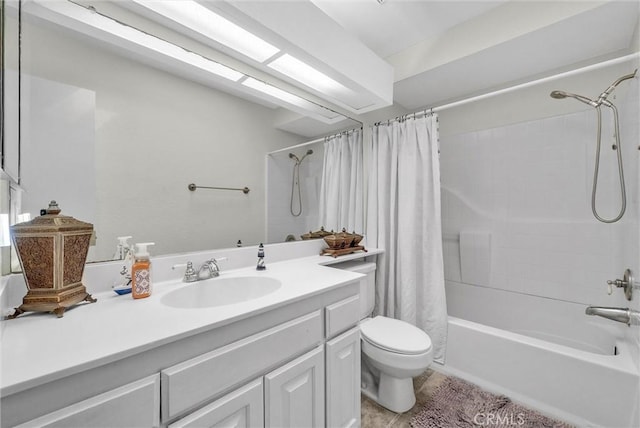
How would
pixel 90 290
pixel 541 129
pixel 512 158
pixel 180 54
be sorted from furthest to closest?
1. pixel 512 158
2. pixel 541 129
3. pixel 180 54
4. pixel 90 290

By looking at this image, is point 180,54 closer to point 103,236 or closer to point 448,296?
point 103,236

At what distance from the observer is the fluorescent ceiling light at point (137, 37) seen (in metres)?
0.95

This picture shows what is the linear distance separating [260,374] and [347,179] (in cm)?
A: 153

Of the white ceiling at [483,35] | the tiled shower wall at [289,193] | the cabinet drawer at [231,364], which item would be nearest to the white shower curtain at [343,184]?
the tiled shower wall at [289,193]

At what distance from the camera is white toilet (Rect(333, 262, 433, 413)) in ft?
4.58

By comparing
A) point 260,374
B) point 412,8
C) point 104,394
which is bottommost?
point 260,374

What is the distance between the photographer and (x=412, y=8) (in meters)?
1.60

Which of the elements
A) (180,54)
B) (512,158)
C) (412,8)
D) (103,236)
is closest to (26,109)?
(103,236)

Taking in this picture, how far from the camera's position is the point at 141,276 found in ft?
3.10

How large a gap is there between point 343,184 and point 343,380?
1334 mm

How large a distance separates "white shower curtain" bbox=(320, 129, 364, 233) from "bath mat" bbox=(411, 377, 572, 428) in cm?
125

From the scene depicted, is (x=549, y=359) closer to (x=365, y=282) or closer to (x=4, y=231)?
(x=365, y=282)

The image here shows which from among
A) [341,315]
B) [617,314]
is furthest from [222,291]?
[617,314]

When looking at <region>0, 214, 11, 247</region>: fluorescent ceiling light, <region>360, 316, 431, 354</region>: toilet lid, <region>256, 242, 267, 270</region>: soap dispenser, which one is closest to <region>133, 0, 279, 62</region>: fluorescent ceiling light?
<region>0, 214, 11, 247</region>: fluorescent ceiling light
